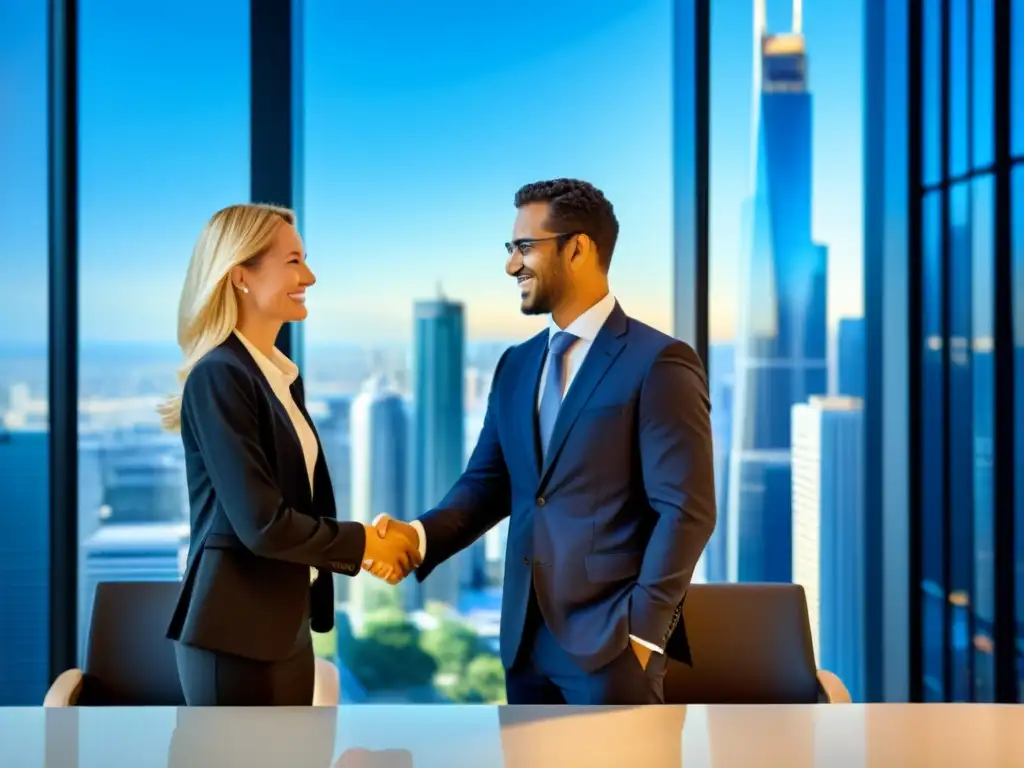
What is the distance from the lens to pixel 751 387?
11.7ft

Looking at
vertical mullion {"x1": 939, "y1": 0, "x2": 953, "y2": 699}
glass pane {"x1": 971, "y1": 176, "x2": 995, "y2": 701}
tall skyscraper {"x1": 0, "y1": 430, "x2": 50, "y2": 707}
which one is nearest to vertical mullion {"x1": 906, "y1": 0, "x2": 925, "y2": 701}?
vertical mullion {"x1": 939, "y1": 0, "x2": 953, "y2": 699}

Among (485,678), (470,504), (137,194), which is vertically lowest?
(485,678)

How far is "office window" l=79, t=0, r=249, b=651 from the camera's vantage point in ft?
11.0

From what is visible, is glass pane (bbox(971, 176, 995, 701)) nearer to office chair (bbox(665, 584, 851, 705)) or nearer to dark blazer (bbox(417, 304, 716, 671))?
office chair (bbox(665, 584, 851, 705))

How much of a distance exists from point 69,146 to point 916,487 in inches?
120

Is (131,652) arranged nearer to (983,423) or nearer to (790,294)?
(790,294)

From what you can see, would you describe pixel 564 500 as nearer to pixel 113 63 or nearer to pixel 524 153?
pixel 524 153

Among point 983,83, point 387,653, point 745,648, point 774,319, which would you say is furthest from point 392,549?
point 983,83

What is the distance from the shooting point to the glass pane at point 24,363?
3.22 meters

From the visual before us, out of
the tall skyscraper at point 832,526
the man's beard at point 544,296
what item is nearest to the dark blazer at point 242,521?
the man's beard at point 544,296

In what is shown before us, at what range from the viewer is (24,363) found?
3.27 meters

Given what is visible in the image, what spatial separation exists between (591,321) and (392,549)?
28.5 inches

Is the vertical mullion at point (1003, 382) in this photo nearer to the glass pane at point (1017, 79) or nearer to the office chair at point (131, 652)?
the glass pane at point (1017, 79)

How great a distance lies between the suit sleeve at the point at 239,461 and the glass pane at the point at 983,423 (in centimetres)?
226
